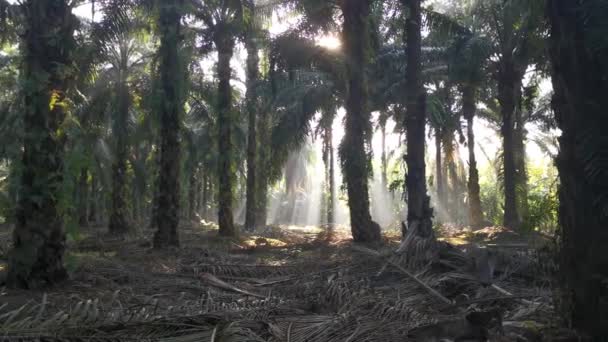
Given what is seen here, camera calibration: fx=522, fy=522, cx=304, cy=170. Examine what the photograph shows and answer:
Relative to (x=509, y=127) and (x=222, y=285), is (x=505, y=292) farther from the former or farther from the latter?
(x=509, y=127)

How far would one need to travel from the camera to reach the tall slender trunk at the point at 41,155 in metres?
6.43

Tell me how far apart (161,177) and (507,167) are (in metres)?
11.1

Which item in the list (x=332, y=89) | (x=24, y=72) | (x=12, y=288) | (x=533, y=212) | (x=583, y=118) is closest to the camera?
(x=583, y=118)

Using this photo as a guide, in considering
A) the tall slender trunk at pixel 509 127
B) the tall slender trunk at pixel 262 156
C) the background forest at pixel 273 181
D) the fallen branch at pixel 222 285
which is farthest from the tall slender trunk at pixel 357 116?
Result: the tall slender trunk at pixel 262 156

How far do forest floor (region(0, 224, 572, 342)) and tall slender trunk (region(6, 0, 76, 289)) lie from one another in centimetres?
33

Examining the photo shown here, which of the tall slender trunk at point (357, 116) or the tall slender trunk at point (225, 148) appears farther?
the tall slender trunk at point (225, 148)

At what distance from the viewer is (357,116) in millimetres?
13164

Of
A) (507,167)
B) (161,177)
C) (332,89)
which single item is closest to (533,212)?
(161,177)

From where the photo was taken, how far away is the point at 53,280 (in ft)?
21.5

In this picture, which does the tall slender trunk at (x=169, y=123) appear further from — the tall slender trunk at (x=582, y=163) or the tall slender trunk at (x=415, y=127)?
the tall slender trunk at (x=582, y=163)

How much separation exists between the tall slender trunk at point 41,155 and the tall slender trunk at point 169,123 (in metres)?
4.87

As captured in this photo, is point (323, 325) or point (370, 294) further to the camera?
point (370, 294)

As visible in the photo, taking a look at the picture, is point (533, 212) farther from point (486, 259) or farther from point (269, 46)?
point (269, 46)

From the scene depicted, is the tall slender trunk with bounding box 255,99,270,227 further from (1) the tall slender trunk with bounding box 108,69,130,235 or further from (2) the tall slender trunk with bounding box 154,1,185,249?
(2) the tall slender trunk with bounding box 154,1,185,249
